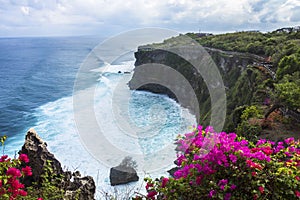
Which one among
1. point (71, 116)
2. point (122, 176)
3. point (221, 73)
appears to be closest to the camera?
point (122, 176)

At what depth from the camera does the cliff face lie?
24156 millimetres

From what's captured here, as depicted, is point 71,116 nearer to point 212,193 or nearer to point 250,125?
point 250,125

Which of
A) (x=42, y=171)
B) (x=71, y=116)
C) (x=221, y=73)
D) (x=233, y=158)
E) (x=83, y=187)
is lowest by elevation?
(x=83, y=187)

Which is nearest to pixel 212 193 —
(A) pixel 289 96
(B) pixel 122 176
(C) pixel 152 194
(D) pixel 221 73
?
(C) pixel 152 194

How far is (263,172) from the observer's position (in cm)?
387

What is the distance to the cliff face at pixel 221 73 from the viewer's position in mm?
24156

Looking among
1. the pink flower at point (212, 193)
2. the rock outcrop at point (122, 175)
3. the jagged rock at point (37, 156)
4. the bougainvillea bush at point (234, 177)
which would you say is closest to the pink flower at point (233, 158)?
the bougainvillea bush at point (234, 177)

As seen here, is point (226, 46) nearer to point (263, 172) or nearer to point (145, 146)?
point (145, 146)

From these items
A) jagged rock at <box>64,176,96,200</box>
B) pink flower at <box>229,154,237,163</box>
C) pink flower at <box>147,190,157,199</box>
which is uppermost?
pink flower at <box>229,154,237,163</box>

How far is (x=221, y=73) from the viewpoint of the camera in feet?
120

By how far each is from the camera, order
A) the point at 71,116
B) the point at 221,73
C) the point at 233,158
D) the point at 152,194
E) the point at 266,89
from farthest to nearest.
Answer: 1. the point at 221,73
2. the point at 71,116
3. the point at 266,89
4. the point at 152,194
5. the point at 233,158

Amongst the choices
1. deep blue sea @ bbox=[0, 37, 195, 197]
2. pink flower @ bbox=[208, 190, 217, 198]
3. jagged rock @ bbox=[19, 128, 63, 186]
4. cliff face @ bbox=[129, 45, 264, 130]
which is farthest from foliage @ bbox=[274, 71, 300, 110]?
jagged rock @ bbox=[19, 128, 63, 186]

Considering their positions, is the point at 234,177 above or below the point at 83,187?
above

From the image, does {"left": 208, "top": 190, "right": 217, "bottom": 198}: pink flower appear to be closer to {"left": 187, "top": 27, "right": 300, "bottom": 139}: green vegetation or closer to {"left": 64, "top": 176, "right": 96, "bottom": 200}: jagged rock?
{"left": 64, "top": 176, "right": 96, "bottom": 200}: jagged rock
